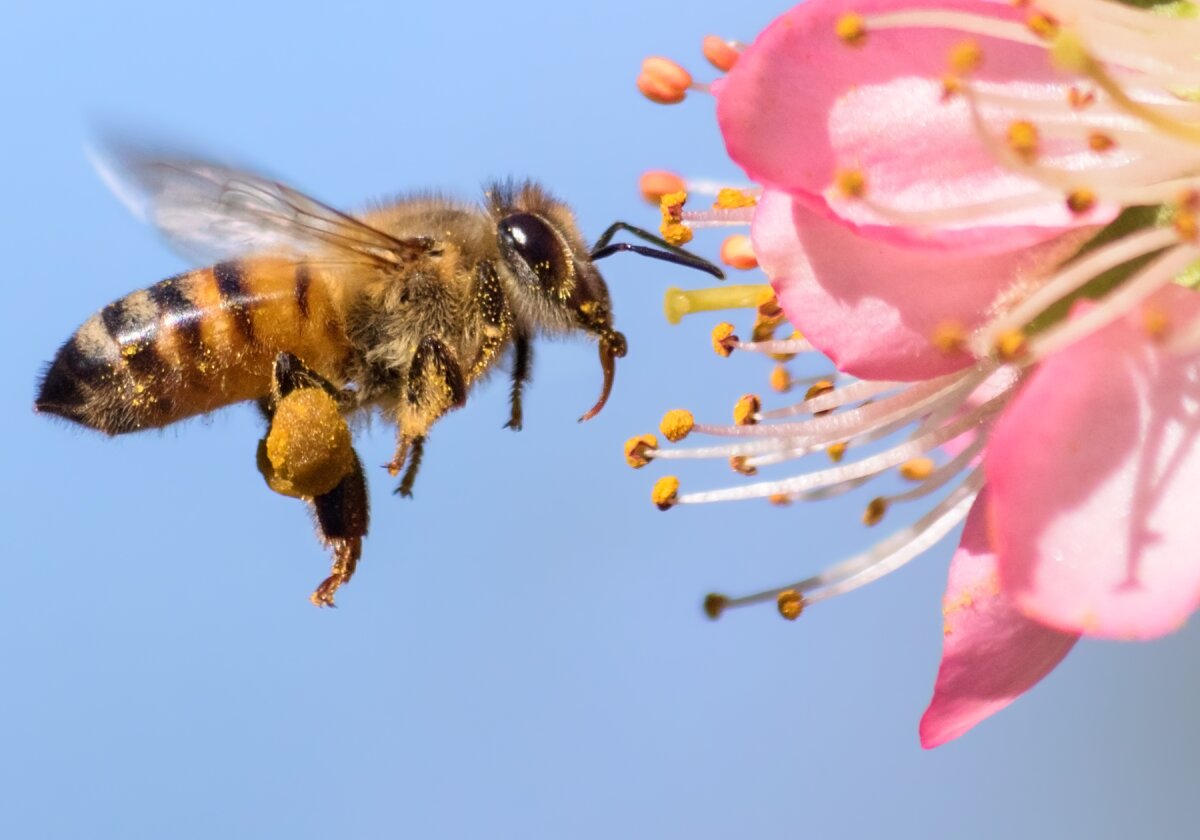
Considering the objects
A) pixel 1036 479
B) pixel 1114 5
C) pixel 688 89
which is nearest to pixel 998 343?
pixel 1036 479

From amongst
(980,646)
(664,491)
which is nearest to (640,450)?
(664,491)

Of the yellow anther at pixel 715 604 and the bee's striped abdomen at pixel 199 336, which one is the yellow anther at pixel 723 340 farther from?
the bee's striped abdomen at pixel 199 336

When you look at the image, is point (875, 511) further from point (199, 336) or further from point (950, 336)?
point (199, 336)

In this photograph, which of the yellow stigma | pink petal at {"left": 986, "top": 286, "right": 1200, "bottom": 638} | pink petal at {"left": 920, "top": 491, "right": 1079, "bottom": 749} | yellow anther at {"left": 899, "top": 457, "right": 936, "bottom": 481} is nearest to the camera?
pink petal at {"left": 986, "top": 286, "right": 1200, "bottom": 638}

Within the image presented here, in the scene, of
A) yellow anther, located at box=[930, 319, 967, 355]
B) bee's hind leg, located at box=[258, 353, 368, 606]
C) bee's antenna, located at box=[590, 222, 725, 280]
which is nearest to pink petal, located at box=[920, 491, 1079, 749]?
yellow anther, located at box=[930, 319, 967, 355]

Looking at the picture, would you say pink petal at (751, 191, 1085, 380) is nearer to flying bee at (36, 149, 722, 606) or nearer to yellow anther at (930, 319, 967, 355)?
yellow anther at (930, 319, 967, 355)

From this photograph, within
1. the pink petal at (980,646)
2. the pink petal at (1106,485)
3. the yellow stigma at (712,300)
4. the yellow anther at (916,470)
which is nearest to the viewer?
the pink petal at (1106,485)

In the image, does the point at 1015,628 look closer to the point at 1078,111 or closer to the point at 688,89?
the point at 1078,111

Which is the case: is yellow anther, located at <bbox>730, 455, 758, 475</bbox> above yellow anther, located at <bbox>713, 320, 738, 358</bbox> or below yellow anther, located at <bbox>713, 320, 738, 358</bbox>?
below

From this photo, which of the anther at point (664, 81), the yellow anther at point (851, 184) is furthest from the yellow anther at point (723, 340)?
the yellow anther at point (851, 184)
